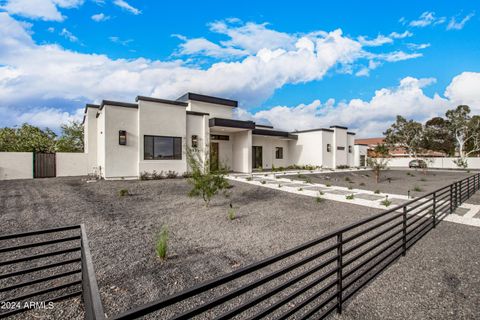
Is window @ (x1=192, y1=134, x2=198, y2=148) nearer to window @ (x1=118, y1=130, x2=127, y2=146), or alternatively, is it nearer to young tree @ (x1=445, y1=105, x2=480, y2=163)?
window @ (x1=118, y1=130, x2=127, y2=146)

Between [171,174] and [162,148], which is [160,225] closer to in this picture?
[171,174]

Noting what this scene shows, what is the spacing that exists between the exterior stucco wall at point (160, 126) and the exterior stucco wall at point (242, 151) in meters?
5.10

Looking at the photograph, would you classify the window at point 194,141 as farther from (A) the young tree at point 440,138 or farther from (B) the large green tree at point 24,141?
(A) the young tree at point 440,138

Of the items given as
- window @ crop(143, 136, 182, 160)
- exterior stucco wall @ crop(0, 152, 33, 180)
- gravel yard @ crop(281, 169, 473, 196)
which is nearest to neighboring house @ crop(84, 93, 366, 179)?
window @ crop(143, 136, 182, 160)

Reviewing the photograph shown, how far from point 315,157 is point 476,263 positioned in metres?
19.4

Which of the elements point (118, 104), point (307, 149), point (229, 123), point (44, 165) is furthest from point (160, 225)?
point (307, 149)

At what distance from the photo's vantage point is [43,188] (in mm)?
10383

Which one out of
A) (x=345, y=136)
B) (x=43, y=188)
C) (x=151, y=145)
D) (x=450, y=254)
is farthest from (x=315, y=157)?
(x=43, y=188)

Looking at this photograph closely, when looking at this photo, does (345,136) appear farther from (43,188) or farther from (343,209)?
(43,188)

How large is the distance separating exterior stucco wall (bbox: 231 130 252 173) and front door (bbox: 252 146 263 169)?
8.42 ft

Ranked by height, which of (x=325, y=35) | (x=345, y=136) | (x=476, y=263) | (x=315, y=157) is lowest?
(x=476, y=263)

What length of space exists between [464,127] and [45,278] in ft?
159

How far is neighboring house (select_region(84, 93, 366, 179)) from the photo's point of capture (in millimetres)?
12820

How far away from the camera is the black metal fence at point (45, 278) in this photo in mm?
1976
